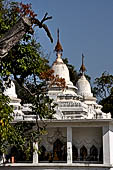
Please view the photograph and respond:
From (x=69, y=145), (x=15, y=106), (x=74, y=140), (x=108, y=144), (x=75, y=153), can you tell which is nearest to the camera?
(x=108, y=144)

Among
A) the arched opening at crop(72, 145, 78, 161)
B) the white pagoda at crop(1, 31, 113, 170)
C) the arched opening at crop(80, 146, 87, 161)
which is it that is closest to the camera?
the white pagoda at crop(1, 31, 113, 170)

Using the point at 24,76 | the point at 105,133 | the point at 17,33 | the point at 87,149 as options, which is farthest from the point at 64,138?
the point at 17,33

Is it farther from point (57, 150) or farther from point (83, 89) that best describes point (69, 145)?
point (83, 89)

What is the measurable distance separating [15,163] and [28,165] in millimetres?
760

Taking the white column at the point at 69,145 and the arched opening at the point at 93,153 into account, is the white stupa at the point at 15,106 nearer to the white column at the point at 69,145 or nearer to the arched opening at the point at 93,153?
the white column at the point at 69,145

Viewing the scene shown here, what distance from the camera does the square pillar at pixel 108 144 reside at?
1850 cm

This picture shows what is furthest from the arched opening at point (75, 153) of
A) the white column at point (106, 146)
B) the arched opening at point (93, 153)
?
the white column at point (106, 146)

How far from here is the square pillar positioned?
1850 centimetres

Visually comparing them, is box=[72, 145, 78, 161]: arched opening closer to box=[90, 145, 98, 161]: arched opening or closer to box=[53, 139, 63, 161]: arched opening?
box=[53, 139, 63, 161]: arched opening

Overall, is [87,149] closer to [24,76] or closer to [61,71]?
[61,71]

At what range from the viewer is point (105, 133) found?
1894 centimetres

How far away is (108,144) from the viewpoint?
1869 cm

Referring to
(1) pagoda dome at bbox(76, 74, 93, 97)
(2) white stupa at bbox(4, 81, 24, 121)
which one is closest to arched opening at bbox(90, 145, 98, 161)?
(2) white stupa at bbox(4, 81, 24, 121)

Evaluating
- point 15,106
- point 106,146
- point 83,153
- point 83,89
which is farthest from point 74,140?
point 83,89
